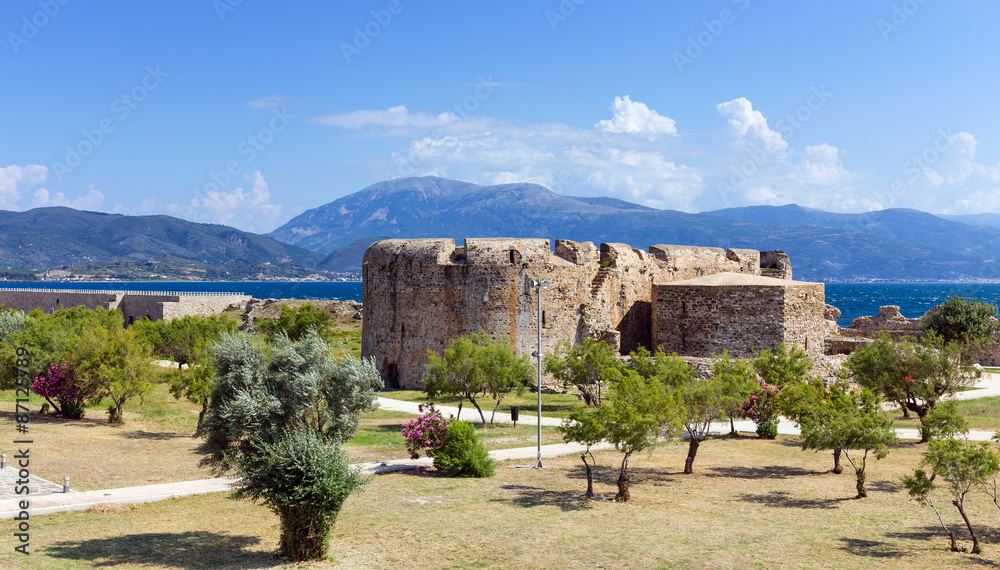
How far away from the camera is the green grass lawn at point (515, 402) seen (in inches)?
1454

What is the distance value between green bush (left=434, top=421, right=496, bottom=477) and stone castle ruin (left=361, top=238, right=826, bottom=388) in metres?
17.9

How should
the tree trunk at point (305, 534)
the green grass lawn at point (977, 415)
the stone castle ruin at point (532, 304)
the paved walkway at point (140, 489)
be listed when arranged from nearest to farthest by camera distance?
the tree trunk at point (305, 534), the paved walkway at point (140, 489), the green grass lawn at point (977, 415), the stone castle ruin at point (532, 304)

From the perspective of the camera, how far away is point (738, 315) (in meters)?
42.2

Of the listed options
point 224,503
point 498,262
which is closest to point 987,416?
point 498,262

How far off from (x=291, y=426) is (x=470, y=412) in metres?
21.4

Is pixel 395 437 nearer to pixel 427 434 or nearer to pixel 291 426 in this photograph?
pixel 427 434

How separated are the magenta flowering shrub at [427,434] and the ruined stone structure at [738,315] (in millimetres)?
21074

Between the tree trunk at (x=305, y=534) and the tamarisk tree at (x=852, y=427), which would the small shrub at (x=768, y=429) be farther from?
the tree trunk at (x=305, y=534)

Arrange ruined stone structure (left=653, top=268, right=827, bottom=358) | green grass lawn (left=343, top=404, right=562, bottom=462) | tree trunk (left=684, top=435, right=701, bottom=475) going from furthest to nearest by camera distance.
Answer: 1. ruined stone structure (left=653, top=268, right=827, bottom=358)
2. green grass lawn (left=343, top=404, right=562, bottom=462)
3. tree trunk (left=684, top=435, right=701, bottom=475)

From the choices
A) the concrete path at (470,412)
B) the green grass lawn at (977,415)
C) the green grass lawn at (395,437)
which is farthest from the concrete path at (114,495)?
the green grass lawn at (977,415)

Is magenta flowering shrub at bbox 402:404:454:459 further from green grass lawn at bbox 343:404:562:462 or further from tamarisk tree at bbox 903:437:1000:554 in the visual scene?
tamarisk tree at bbox 903:437:1000:554

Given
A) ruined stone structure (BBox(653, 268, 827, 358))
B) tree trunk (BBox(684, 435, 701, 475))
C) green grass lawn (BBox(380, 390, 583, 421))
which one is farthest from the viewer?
ruined stone structure (BBox(653, 268, 827, 358))

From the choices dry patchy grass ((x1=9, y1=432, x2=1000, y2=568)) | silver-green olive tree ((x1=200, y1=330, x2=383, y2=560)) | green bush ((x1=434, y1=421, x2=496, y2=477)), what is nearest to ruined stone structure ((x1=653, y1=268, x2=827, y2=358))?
dry patchy grass ((x1=9, y1=432, x2=1000, y2=568))

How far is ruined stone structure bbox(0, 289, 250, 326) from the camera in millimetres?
67188
